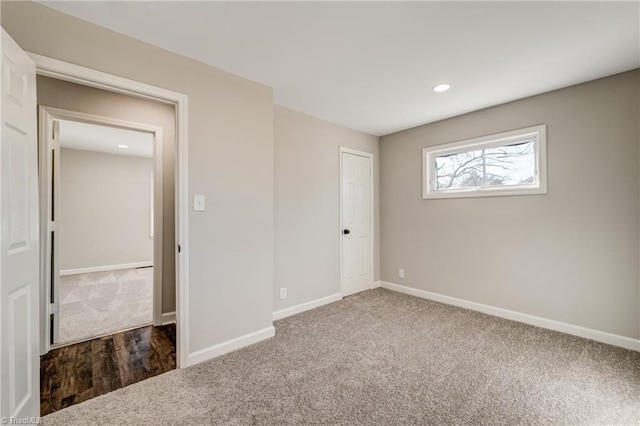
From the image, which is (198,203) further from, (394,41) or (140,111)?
(394,41)

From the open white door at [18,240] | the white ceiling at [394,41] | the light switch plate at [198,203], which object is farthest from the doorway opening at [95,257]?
the white ceiling at [394,41]

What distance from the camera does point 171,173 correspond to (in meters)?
3.14

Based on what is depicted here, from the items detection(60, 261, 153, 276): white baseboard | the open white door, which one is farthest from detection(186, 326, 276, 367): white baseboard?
detection(60, 261, 153, 276): white baseboard

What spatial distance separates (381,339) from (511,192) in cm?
214

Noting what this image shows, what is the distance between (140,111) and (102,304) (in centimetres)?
255

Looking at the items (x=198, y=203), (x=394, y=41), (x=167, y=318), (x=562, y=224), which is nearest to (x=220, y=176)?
(x=198, y=203)

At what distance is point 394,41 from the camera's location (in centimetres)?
195

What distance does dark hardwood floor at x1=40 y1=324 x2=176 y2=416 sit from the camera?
6.01ft

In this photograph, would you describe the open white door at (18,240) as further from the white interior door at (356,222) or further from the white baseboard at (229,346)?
the white interior door at (356,222)

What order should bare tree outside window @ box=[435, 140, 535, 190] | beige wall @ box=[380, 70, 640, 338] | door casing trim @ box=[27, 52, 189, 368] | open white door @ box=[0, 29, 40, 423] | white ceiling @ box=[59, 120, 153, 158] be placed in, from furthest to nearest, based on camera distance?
white ceiling @ box=[59, 120, 153, 158], bare tree outside window @ box=[435, 140, 535, 190], beige wall @ box=[380, 70, 640, 338], door casing trim @ box=[27, 52, 189, 368], open white door @ box=[0, 29, 40, 423]

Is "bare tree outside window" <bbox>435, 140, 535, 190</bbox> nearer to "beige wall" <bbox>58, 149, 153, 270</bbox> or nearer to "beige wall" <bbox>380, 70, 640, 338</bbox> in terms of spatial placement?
"beige wall" <bbox>380, 70, 640, 338</bbox>

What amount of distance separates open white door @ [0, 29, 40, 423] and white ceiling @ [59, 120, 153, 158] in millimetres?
2620

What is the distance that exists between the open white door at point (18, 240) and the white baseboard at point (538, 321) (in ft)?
12.5

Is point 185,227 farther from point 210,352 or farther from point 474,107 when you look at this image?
point 474,107
